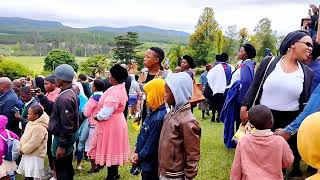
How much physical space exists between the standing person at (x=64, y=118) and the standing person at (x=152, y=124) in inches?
50.7

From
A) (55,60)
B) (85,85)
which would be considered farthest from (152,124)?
(55,60)

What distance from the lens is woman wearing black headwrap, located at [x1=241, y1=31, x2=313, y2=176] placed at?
4.12 metres

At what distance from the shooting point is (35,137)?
19.4 ft

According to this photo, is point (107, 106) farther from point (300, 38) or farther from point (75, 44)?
point (75, 44)

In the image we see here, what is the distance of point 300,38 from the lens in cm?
410

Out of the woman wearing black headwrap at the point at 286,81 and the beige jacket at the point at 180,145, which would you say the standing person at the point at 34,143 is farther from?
the woman wearing black headwrap at the point at 286,81

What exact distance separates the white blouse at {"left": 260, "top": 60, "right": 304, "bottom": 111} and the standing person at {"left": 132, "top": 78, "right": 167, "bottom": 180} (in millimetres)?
1104

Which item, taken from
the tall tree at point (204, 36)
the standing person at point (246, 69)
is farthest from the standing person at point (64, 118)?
the tall tree at point (204, 36)

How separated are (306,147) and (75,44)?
196 metres

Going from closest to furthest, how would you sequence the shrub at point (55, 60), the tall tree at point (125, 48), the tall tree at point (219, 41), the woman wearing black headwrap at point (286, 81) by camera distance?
the woman wearing black headwrap at point (286, 81), the tall tree at point (219, 41), the shrub at point (55, 60), the tall tree at point (125, 48)

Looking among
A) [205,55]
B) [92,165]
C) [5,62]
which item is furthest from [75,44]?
[92,165]

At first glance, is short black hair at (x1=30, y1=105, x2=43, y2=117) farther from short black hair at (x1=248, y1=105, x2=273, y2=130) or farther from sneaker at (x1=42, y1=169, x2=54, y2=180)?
short black hair at (x1=248, y1=105, x2=273, y2=130)

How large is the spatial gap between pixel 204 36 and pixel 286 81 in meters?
61.0

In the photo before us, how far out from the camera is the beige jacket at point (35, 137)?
5.90 meters
